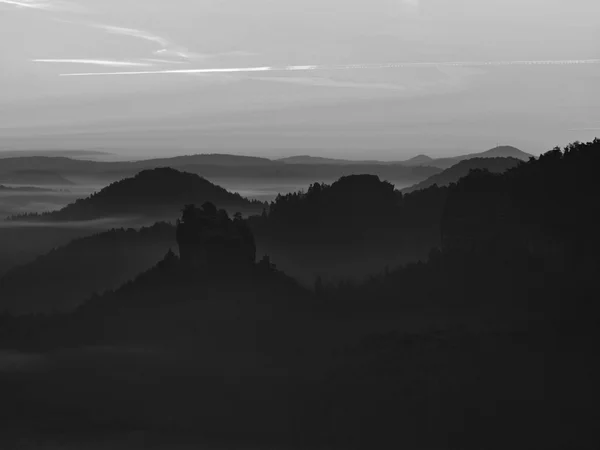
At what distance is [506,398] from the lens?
15962 cm

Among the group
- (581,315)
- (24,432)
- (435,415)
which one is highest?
(581,315)

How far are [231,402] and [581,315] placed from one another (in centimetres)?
6566

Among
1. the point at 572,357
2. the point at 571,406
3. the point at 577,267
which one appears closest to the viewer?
the point at 571,406

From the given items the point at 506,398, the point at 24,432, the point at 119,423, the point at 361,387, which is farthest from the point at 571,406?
the point at 24,432

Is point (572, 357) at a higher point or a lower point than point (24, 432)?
higher

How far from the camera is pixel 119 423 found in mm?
182000

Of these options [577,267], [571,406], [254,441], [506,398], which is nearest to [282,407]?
[254,441]

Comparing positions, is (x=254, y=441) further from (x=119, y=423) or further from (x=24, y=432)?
(x=24, y=432)

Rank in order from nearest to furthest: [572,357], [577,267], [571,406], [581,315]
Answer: [571,406], [572,357], [581,315], [577,267]

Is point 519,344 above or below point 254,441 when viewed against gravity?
above

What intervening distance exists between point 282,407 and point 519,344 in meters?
43.5

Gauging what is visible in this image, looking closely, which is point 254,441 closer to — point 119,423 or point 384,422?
point 384,422

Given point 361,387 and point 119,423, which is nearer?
point 361,387

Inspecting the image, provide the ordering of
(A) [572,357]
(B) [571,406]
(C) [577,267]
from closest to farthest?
(B) [571,406]
(A) [572,357]
(C) [577,267]
